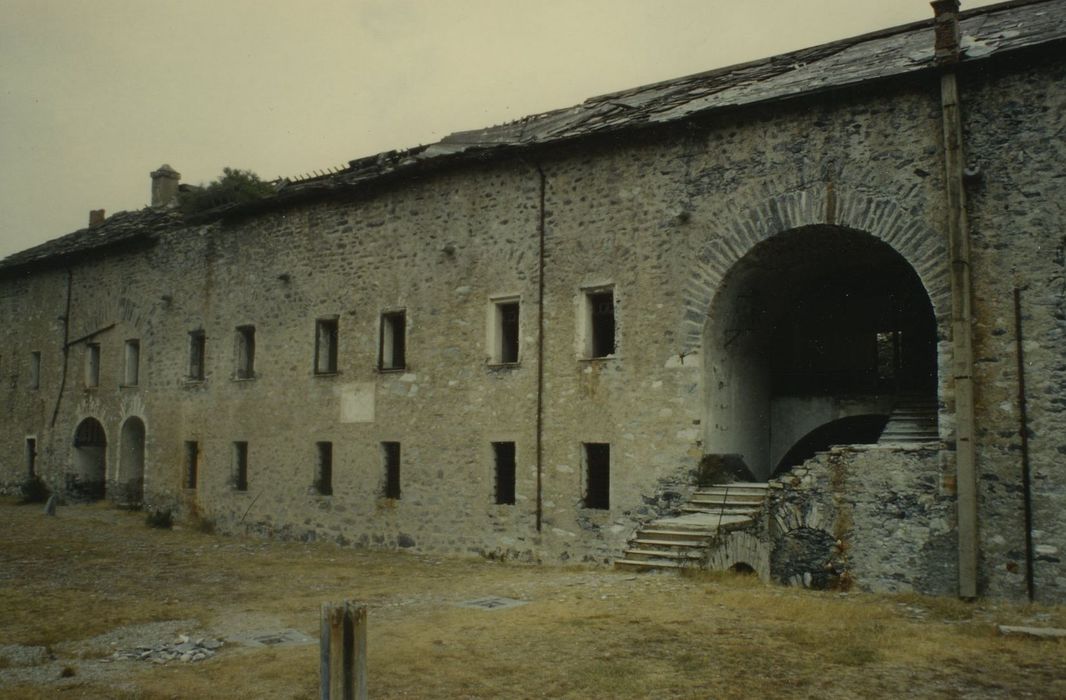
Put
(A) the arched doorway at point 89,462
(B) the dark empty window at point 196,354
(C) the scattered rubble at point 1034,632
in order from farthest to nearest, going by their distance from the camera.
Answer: (A) the arched doorway at point 89,462
(B) the dark empty window at point 196,354
(C) the scattered rubble at point 1034,632

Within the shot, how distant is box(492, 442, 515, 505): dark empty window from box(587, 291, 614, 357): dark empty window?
7.59 feet

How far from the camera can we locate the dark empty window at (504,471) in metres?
15.9

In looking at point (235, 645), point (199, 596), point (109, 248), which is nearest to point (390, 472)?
point (199, 596)

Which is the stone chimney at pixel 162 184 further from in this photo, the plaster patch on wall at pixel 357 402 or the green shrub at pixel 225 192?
the plaster patch on wall at pixel 357 402

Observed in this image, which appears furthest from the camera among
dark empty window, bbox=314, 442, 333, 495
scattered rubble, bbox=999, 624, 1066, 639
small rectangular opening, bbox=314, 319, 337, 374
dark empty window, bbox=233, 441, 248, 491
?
dark empty window, bbox=233, 441, 248, 491

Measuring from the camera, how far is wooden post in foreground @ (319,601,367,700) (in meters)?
5.28

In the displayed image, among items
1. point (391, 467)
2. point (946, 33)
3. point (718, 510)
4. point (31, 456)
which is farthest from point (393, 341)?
point (31, 456)

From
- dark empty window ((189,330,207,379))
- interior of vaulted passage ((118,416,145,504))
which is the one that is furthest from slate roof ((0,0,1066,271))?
interior of vaulted passage ((118,416,145,504))

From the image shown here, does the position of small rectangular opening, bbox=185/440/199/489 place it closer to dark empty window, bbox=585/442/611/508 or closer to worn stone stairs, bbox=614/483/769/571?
dark empty window, bbox=585/442/611/508

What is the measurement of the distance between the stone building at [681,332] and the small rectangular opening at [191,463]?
0.05 m

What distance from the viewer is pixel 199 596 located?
1175 centimetres

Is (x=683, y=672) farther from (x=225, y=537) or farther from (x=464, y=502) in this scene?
(x=225, y=537)

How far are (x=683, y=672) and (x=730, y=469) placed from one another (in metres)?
7.03

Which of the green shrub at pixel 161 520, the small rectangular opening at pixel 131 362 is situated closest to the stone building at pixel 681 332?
the green shrub at pixel 161 520
